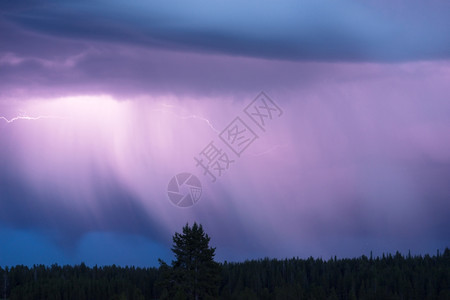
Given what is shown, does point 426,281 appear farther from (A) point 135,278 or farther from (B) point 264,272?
(A) point 135,278

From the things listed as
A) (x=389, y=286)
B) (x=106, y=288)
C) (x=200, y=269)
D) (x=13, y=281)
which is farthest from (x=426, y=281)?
(x=13, y=281)

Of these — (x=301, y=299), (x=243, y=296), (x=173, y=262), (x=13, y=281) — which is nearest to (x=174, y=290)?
(x=173, y=262)

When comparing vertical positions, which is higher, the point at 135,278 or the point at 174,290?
the point at 135,278

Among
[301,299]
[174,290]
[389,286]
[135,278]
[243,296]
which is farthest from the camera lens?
[135,278]

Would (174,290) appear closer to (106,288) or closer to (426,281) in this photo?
(106,288)

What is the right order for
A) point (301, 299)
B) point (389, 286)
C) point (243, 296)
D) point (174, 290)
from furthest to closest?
point (389, 286) < point (301, 299) < point (243, 296) < point (174, 290)

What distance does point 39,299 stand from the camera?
165250 millimetres

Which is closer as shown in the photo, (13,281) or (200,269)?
(200,269)

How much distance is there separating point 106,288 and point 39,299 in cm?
1798

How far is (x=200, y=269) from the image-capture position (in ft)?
285

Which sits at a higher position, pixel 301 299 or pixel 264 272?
pixel 264 272

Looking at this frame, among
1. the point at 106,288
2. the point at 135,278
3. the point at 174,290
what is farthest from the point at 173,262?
the point at 135,278

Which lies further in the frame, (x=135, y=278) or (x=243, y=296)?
(x=135, y=278)

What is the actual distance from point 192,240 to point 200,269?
4.23m
